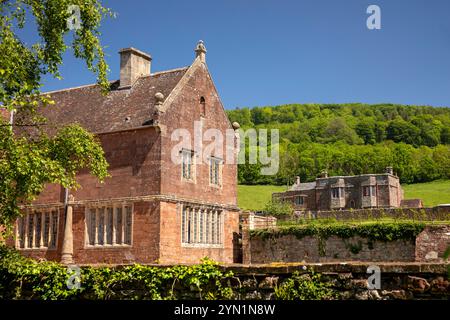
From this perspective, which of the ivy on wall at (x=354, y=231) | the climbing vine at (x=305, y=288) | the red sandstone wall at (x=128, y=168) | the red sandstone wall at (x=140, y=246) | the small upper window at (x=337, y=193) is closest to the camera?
the climbing vine at (x=305, y=288)

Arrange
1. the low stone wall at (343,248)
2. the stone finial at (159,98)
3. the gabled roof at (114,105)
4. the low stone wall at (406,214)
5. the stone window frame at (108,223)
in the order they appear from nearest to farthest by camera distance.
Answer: the stone finial at (159,98) → the stone window frame at (108,223) → the gabled roof at (114,105) → the low stone wall at (343,248) → the low stone wall at (406,214)

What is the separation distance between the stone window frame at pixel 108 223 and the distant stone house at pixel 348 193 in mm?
64560

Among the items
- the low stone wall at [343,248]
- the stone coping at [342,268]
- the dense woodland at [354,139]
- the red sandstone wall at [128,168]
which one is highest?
the dense woodland at [354,139]

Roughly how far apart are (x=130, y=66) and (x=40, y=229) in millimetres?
9814

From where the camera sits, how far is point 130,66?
27953 mm

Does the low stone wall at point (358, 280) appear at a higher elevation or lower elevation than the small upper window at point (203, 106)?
lower

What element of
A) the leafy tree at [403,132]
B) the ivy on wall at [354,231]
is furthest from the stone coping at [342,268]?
the leafy tree at [403,132]

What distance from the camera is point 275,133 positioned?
156750 millimetres

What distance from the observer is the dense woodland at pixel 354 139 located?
5094 inches

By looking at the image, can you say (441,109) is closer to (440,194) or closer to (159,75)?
(440,194)

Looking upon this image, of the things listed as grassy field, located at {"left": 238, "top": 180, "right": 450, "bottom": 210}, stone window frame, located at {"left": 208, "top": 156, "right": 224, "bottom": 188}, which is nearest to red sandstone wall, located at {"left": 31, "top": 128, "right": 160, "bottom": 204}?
stone window frame, located at {"left": 208, "top": 156, "right": 224, "bottom": 188}

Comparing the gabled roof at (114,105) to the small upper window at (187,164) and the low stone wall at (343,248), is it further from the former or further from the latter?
the low stone wall at (343,248)

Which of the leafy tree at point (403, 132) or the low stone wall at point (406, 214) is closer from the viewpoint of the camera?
the low stone wall at point (406, 214)
